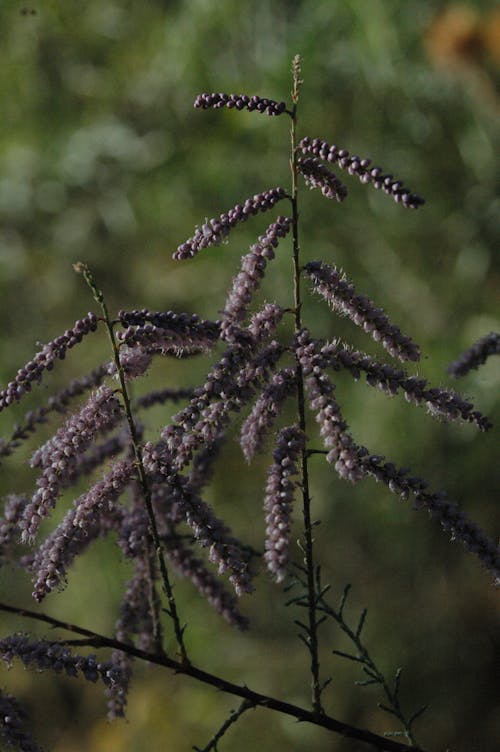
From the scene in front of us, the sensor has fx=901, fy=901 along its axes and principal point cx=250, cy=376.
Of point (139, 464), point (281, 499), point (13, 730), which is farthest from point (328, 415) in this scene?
→ point (13, 730)

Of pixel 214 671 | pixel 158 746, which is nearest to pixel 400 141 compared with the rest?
pixel 214 671

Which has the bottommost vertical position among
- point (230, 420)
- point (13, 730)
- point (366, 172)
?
point (13, 730)

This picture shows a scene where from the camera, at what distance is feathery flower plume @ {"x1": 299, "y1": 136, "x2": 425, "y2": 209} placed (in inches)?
33.7

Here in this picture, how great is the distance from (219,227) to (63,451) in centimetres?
29

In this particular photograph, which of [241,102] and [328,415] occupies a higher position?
[241,102]

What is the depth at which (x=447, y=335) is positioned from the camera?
311cm

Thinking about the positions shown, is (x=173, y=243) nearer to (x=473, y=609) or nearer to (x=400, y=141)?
(x=400, y=141)

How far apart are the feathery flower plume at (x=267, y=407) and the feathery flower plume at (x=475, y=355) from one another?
0.21 meters

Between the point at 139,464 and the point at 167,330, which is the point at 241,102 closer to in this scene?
the point at 167,330

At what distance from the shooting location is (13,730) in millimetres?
900

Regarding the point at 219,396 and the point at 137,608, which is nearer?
the point at 219,396

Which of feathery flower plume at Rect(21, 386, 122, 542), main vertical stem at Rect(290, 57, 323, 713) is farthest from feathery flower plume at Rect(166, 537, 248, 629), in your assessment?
feathery flower plume at Rect(21, 386, 122, 542)

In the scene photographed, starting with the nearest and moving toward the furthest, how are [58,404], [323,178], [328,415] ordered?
[328,415] → [323,178] → [58,404]

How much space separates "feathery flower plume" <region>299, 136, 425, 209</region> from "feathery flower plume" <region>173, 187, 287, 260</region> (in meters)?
0.07
